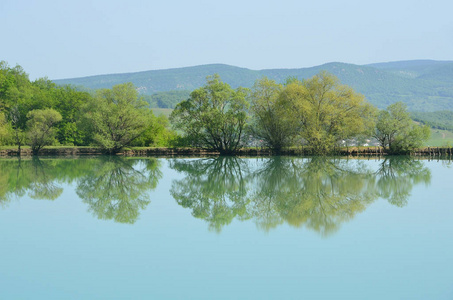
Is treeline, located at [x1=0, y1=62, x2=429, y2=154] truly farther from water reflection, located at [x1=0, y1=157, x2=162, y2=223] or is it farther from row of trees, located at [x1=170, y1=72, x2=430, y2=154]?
water reflection, located at [x1=0, y1=157, x2=162, y2=223]

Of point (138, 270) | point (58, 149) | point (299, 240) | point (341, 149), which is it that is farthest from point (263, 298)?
point (58, 149)

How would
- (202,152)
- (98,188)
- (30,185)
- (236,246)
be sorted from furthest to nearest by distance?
(202,152) < (30,185) < (98,188) < (236,246)

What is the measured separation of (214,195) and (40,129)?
44113 mm

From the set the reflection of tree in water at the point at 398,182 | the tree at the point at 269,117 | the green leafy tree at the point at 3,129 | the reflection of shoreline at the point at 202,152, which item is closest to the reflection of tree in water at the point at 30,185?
the reflection of tree in water at the point at 398,182

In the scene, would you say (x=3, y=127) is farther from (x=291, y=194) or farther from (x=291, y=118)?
(x=291, y=194)

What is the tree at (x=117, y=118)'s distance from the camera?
188ft

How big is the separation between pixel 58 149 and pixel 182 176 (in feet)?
113

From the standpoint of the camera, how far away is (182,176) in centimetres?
3130

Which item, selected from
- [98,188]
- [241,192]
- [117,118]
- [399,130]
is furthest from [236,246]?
[117,118]

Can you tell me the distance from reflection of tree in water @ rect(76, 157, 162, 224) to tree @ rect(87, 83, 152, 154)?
2402 centimetres

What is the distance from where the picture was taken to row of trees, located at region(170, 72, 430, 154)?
51875 millimetres

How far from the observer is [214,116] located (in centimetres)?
5538

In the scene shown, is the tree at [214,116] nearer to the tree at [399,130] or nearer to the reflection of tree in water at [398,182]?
the tree at [399,130]

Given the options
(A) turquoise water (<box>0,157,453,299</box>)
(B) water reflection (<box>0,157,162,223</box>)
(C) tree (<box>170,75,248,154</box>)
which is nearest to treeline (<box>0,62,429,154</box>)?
(C) tree (<box>170,75,248,154</box>)
